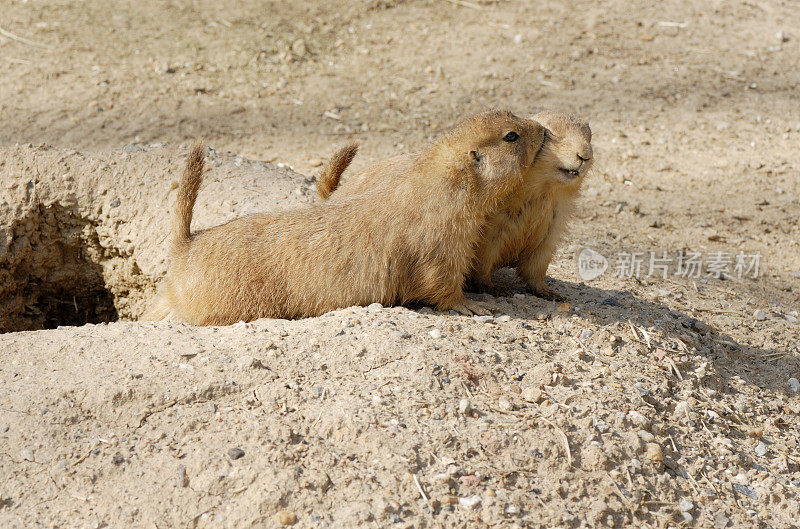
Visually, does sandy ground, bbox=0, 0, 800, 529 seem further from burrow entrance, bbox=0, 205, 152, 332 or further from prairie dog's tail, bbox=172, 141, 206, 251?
prairie dog's tail, bbox=172, 141, 206, 251

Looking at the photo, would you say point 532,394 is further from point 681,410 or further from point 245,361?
point 245,361

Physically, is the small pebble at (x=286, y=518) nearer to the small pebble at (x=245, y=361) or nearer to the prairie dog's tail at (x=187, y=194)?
the small pebble at (x=245, y=361)

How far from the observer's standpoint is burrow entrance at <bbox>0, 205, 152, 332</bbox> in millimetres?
5367

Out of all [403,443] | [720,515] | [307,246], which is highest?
[307,246]

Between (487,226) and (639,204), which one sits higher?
(487,226)

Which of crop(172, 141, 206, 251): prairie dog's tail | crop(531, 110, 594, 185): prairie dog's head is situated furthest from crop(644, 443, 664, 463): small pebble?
crop(172, 141, 206, 251): prairie dog's tail

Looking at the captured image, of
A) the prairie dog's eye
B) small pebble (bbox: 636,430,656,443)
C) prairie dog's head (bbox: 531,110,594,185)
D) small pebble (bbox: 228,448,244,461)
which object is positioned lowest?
small pebble (bbox: 228,448,244,461)

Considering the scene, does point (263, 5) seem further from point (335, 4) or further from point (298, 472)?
point (298, 472)

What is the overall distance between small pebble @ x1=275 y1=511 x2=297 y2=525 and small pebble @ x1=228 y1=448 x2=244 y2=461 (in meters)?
0.30

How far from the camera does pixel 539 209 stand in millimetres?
4000

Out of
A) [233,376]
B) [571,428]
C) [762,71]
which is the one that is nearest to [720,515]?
[571,428]

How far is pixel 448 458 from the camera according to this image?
10.0 ft

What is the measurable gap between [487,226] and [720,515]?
5.28 ft

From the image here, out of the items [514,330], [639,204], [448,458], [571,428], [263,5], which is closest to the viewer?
[448,458]
